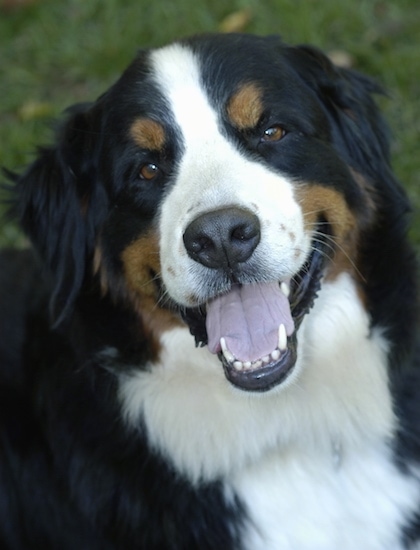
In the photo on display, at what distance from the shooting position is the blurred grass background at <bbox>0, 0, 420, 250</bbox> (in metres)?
5.12

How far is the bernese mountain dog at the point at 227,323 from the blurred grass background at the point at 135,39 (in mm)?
2030

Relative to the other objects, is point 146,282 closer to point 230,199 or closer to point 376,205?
point 230,199

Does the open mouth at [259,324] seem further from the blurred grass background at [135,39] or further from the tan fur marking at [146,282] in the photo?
the blurred grass background at [135,39]

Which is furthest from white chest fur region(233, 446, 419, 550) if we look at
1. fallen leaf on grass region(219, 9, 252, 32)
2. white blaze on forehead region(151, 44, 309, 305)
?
fallen leaf on grass region(219, 9, 252, 32)

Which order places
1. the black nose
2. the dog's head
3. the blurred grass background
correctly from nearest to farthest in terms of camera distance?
the black nose, the dog's head, the blurred grass background

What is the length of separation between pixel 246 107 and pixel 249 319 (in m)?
0.64

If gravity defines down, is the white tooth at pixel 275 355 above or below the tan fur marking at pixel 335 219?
below

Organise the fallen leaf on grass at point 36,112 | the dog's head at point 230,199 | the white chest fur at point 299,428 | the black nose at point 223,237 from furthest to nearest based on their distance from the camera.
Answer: the fallen leaf on grass at point 36,112
the white chest fur at point 299,428
the dog's head at point 230,199
the black nose at point 223,237

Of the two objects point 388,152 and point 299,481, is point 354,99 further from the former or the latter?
point 299,481

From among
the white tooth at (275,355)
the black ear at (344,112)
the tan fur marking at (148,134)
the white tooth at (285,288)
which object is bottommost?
the white tooth at (275,355)

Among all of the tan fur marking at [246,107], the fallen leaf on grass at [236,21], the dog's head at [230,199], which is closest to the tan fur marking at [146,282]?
the dog's head at [230,199]

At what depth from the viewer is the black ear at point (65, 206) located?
3018 mm

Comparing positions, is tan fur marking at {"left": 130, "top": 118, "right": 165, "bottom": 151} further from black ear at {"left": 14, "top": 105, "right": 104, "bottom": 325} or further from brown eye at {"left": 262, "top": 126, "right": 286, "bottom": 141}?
brown eye at {"left": 262, "top": 126, "right": 286, "bottom": 141}

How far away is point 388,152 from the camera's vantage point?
3156 mm
